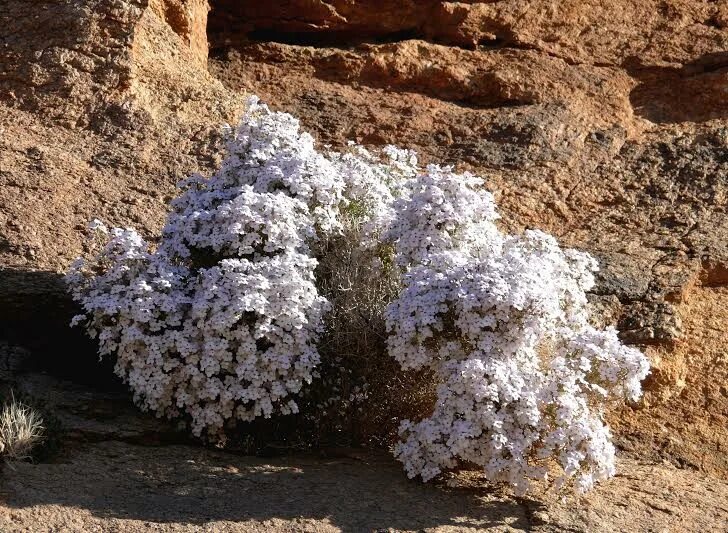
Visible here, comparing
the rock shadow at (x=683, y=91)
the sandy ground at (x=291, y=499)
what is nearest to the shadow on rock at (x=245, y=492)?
the sandy ground at (x=291, y=499)

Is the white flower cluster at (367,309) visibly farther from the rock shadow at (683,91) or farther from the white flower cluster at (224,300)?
the rock shadow at (683,91)

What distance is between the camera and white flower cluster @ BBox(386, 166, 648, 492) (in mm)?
5508

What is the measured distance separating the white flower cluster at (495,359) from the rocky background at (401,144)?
1.07 ft

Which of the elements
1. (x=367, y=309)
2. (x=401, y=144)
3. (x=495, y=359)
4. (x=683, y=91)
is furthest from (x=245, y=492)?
(x=683, y=91)

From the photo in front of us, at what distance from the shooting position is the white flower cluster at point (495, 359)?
5508 mm

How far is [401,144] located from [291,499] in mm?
4203

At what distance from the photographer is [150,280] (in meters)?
6.24

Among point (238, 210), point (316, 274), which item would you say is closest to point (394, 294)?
point (316, 274)

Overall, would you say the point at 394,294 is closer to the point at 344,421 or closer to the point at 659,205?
the point at 344,421

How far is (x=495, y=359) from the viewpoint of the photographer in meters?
5.66

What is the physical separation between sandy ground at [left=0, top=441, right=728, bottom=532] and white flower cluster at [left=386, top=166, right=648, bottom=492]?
0.22 meters

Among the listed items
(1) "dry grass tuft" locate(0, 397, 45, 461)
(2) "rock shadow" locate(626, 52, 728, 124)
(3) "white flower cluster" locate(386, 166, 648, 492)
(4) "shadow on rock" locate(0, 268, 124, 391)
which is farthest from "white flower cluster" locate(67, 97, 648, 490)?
(2) "rock shadow" locate(626, 52, 728, 124)

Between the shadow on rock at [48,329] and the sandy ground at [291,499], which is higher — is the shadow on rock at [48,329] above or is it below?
above

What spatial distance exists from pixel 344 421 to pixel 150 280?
1434 mm
